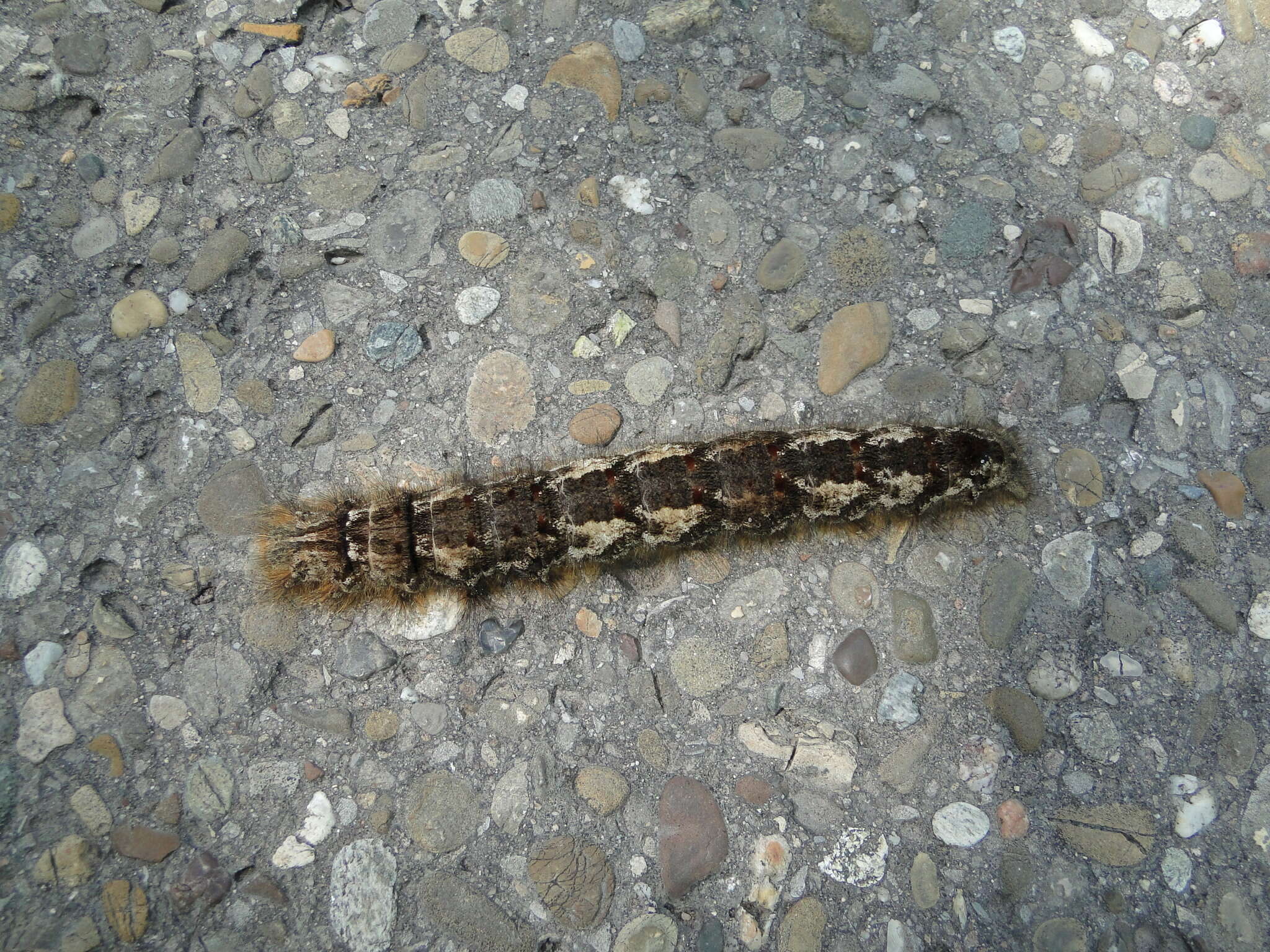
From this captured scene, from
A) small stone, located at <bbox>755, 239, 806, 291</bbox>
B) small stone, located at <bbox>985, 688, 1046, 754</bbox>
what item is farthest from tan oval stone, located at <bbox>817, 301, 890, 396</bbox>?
small stone, located at <bbox>985, 688, 1046, 754</bbox>

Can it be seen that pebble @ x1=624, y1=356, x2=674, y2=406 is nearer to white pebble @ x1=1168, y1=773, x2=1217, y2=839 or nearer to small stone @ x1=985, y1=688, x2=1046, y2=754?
small stone @ x1=985, y1=688, x2=1046, y2=754

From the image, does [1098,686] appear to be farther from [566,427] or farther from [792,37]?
[792,37]

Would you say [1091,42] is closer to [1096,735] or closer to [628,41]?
[628,41]

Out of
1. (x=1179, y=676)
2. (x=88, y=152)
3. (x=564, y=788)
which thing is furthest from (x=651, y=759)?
(x=88, y=152)

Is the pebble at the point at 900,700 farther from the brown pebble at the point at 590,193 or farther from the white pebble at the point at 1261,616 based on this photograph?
the brown pebble at the point at 590,193

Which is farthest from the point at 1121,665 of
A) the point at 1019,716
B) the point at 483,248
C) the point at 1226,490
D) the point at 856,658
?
the point at 483,248

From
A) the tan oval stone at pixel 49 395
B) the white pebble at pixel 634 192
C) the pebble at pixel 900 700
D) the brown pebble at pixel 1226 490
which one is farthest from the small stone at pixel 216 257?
the brown pebble at pixel 1226 490

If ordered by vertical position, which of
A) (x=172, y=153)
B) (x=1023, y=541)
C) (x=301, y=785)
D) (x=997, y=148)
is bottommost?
(x=301, y=785)
